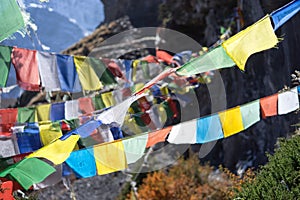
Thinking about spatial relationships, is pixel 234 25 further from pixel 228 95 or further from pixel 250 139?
pixel 250 139

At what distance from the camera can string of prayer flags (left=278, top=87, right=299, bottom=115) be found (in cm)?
729

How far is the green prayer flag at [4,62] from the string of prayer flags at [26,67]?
11 cm

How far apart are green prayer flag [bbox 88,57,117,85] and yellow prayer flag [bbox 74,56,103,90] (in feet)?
0.28

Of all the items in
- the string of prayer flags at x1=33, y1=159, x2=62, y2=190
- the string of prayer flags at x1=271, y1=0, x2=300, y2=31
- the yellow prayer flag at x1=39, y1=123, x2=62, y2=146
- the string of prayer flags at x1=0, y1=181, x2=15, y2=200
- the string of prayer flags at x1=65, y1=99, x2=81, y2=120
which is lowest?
the string of prayer flags at x1=33, y1=159, x2=62, y2=190

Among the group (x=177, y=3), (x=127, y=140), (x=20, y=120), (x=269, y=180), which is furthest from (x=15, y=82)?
(x=177, y=3)

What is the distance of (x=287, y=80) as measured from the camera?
33.9ft

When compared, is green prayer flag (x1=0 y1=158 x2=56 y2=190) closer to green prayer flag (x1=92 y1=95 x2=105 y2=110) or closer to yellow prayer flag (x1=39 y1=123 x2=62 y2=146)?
yellow prayer flag (x1=39 y1=123 x2=62 y2=146)

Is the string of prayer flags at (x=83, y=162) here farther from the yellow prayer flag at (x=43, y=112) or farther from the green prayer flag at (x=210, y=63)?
the yellow prayer flag at (x=43, y=112)

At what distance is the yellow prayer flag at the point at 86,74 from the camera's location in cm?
934

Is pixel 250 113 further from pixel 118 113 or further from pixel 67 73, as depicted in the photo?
pixel 67 73

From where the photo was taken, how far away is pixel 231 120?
6871 mm

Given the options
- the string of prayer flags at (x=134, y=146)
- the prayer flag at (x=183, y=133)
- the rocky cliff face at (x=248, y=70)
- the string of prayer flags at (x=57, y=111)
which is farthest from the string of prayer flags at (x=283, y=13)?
the string of prayer flags at (x=57, y=111)

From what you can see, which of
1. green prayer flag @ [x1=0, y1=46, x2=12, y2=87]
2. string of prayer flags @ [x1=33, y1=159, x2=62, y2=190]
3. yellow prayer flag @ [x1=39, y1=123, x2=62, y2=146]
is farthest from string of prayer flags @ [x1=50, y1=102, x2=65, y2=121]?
string of prayer flags @ [x1=33, y1=159, x2=62, y2=190]

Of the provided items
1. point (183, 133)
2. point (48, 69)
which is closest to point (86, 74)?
point (48, 69)
